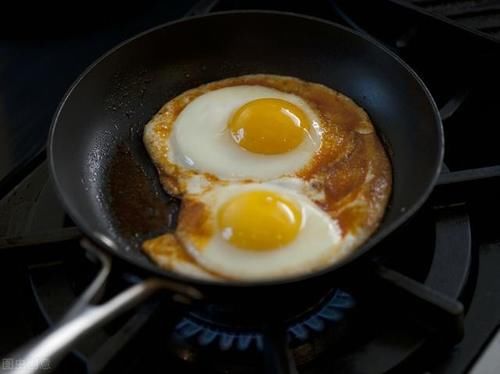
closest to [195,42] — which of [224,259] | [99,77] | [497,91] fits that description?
[99,77]

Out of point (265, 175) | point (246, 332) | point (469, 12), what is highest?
point (469, 12)

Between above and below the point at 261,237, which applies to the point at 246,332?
below

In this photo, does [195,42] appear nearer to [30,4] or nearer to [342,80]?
[342,80]

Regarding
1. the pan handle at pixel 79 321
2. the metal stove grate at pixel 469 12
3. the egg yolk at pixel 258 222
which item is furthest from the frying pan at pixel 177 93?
the metal stove grate at pixel 469 12

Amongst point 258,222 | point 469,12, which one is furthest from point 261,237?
point 469,12

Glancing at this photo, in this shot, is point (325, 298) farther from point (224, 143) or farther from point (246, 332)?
point (224, 143)

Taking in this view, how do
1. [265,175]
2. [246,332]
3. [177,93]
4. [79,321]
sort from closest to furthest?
[79,321] < [246,332] < [265,175] < [177,93]
